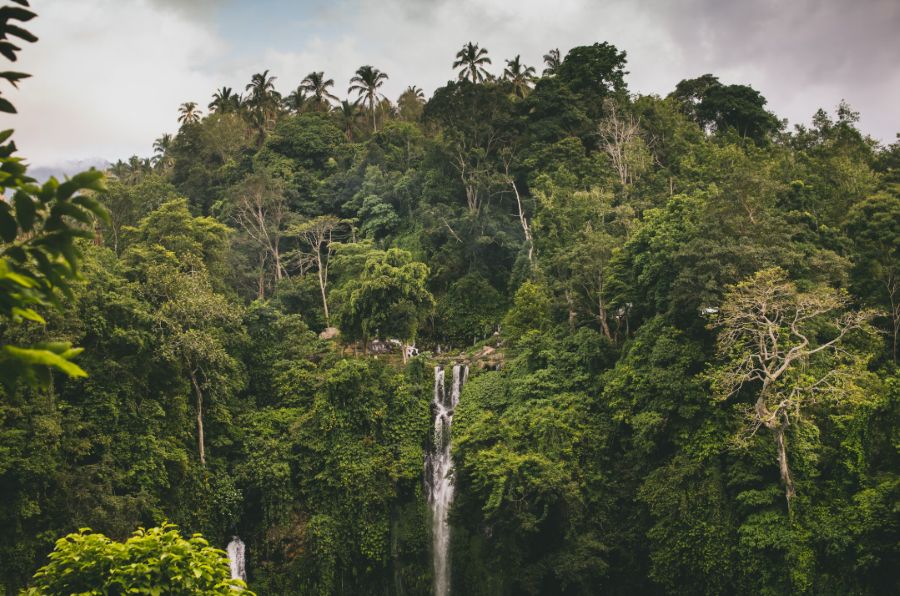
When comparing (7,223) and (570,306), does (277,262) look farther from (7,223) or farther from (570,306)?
(7,223)

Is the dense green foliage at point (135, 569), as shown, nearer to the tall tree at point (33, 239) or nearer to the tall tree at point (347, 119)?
the tall tree at point (33, 239)

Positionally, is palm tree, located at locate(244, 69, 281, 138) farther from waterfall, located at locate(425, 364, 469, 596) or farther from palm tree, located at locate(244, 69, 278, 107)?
waterfall, located at locate(425, 364, 469, 596)

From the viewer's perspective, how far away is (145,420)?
18.5 metres

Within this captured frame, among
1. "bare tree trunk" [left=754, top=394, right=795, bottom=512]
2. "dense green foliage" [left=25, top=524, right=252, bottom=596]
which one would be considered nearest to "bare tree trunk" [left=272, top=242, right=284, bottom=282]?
"bare tree trunk" [left=754, top=394, right=795, bottom=512]

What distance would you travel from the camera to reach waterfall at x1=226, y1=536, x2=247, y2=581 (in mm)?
19906

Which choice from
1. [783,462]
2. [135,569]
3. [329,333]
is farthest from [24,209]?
[329,333]

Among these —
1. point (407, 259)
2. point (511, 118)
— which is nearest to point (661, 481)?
point (407, 259)

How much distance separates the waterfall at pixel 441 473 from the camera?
20.6m

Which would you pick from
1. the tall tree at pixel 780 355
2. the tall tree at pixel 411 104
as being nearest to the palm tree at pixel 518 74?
the tall tree at pixel 411 104

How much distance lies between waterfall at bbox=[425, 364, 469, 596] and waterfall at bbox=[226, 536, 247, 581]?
18.5ft

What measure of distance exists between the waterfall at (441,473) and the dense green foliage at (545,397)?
15.7 inches

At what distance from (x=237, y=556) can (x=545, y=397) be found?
10234 mm

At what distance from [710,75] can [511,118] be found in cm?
1419

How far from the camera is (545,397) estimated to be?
2062 centimetres
